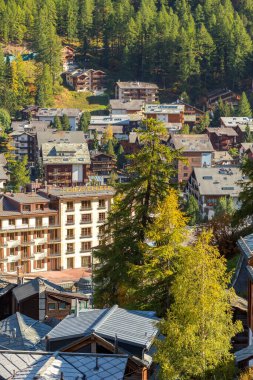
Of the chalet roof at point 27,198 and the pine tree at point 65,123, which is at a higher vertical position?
the pine tree at point 65,123

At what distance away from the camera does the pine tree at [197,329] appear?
739 inches

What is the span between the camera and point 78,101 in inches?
5497

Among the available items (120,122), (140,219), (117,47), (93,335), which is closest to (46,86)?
(120,122)

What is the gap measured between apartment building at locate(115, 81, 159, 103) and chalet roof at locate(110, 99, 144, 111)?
6235 millimetres

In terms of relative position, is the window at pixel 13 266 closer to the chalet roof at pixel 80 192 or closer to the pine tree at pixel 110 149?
the chalet roof at pixel 80 192

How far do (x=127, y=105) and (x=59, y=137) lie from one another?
25029 mm

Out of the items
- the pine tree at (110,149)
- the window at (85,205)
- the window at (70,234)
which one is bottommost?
the window at (70,234)

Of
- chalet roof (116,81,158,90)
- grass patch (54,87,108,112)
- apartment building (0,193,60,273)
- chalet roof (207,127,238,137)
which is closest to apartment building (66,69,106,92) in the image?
grass patch (54,87,108,112)

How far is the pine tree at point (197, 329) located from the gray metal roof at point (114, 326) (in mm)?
1464

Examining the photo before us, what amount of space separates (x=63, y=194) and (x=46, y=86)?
237ft

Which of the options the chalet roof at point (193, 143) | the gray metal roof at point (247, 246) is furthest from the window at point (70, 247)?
the chalet roof at point (193, 143)

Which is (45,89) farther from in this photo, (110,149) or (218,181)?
(218,181)

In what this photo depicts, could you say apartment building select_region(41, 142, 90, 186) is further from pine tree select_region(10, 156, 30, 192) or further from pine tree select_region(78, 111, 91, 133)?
pine tree select_region(78, 111, 91, 133)

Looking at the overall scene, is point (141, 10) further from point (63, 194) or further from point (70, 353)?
point (70, 353)
